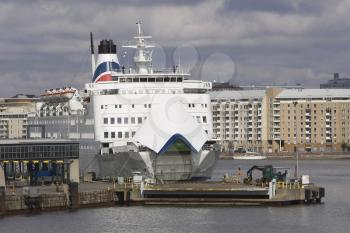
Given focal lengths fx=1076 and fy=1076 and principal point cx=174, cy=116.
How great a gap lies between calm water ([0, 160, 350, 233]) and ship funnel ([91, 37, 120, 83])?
82.9 ft

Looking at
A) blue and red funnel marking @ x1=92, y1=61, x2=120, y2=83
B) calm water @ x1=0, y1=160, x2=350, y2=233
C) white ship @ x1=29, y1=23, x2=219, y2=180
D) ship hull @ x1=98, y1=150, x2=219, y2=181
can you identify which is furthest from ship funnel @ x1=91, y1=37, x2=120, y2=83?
calm water @ x1=0, y1=160, x2=350, y2=233

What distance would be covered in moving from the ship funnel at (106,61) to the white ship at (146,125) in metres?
4.60

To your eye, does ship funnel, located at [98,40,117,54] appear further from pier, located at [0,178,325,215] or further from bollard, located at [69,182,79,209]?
bollard, located at [69,182,79,209]

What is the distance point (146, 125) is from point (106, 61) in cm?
1633

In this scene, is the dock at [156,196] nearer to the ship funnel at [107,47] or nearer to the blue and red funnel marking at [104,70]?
the blue and red funnel marking at [104,70]

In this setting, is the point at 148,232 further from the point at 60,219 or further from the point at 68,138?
the point at 68,138

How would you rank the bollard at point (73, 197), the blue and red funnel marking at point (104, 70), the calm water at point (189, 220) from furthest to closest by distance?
the blue and red funnel marking at point (104, 70) → the bollard at point (73, 197) → the calm water at point (189, 220)

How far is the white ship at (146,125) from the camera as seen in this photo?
74.7 m

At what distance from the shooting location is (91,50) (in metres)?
98.9

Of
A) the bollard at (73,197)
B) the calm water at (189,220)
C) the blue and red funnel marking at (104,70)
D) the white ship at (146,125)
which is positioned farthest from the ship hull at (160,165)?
the blue and red funnel marking at (104,70)

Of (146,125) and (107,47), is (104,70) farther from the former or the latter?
(146,125)

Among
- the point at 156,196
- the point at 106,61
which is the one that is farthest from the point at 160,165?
the point at 106,61

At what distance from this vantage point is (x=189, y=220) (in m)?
59.4

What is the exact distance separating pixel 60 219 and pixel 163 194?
8.69 m
